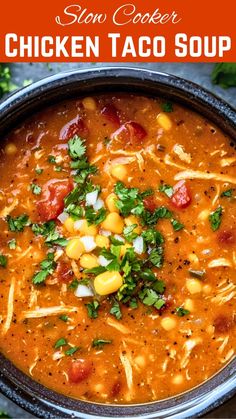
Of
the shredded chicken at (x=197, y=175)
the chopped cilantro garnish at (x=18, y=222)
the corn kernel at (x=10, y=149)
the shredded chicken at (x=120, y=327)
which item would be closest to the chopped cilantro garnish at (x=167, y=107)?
the shredded chicken at (x=197, y=175)

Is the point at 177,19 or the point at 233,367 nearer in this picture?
the point at 233,367

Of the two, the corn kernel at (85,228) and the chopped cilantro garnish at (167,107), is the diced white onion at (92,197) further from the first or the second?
the chopped cilantro garnish at (167,107)

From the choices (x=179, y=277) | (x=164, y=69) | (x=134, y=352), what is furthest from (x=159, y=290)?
(x=164, y=69)

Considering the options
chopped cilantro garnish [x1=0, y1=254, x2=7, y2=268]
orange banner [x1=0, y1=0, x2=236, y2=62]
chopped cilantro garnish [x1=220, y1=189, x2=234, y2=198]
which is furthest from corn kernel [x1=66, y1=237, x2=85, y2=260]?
orange banner [x1=0, y1=0, x2=236, y2=62]

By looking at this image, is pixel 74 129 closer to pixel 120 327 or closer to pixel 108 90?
pixel 108 90

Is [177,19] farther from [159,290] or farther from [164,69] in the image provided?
[159,290]

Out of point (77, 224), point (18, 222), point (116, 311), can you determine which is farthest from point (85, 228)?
point (116, 311)
